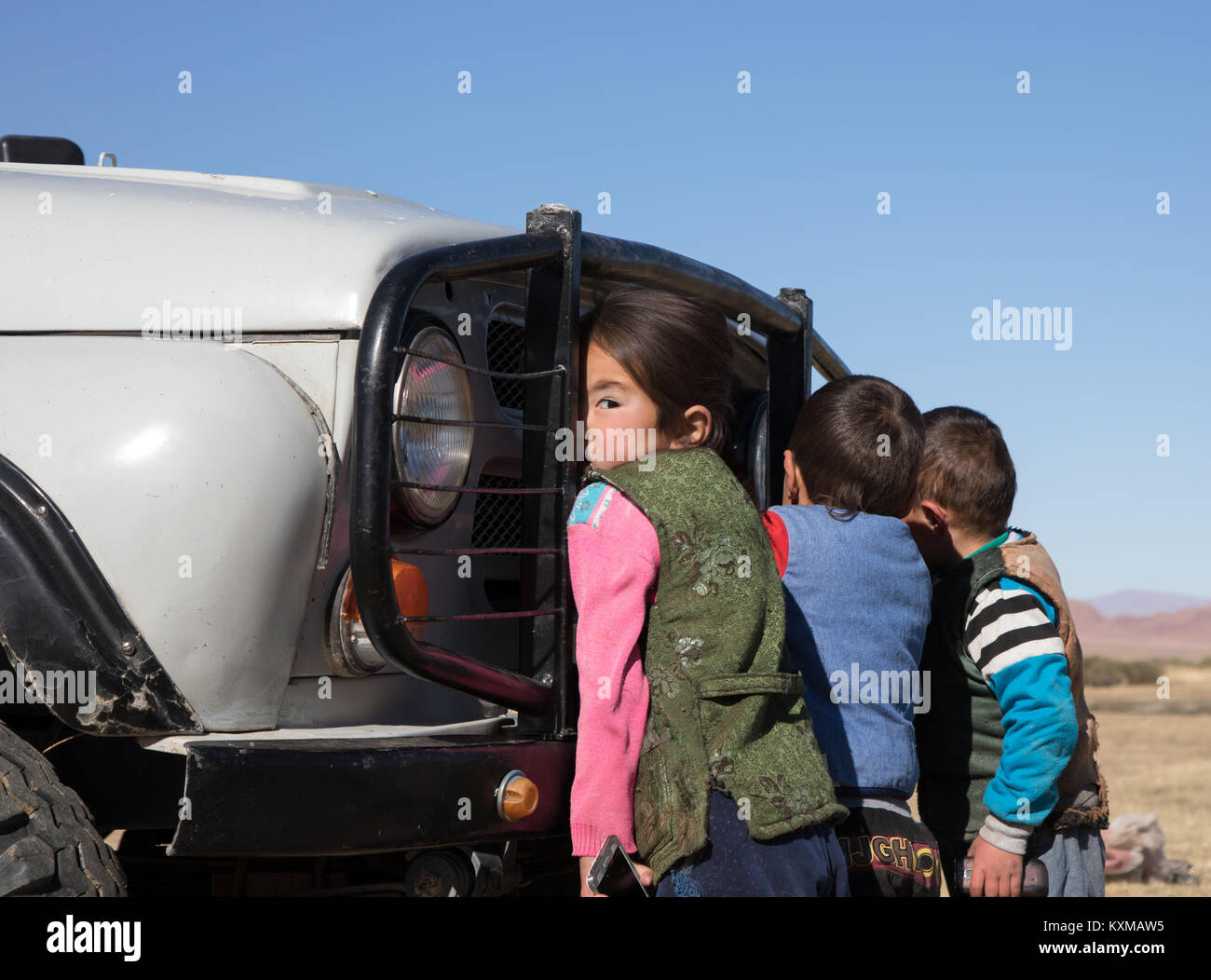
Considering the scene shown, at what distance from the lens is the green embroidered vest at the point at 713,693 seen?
1924 millimetres

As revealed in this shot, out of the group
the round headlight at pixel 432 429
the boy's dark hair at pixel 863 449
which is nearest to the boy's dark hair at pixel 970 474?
the boy's dark hair at pixel 863 449

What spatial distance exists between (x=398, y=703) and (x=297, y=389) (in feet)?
2.06

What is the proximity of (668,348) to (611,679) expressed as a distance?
619 millimetres

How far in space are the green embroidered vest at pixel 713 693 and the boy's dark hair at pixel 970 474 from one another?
3.03ft

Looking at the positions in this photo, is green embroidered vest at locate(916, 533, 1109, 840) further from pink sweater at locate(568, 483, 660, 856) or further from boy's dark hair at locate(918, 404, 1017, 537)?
pink sweater at locate(568, 483, 660, 856)

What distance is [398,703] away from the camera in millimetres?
2412

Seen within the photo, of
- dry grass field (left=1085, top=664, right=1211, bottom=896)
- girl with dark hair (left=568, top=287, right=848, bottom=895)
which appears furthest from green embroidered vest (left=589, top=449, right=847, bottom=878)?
dry grass field (left=1085, top=664, right=1211, bottom=896)

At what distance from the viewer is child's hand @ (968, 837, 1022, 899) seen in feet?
8.19

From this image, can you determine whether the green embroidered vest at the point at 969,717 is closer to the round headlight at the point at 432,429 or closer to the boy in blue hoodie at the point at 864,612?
the boy in blue hoodie at the point at 864,612

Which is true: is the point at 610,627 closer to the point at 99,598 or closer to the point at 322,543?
the point at 322,543

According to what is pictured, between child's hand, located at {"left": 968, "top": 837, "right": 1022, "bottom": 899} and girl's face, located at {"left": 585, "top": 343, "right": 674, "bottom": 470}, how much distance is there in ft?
3.37

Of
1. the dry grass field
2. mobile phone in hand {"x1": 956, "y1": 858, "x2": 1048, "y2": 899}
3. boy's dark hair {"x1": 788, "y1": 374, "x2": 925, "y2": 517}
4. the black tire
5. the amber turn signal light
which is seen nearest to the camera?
the black tire

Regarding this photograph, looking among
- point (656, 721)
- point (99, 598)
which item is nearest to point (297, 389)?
point (99, 598)

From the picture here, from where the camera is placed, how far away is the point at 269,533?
2074mm
